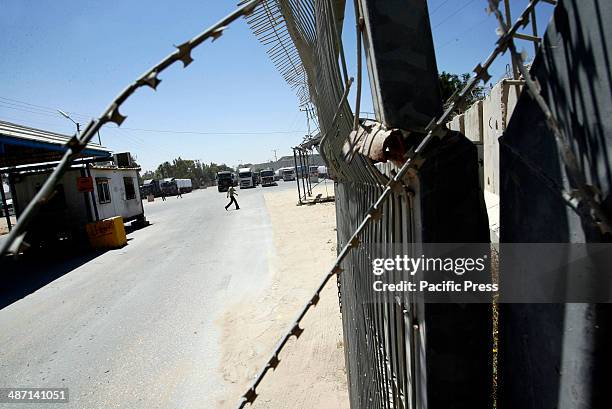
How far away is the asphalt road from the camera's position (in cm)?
406

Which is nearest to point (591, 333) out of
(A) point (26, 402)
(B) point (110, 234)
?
(A) point (26, 402)

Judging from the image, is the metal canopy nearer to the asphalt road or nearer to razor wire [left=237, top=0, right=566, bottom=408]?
the asphalt road

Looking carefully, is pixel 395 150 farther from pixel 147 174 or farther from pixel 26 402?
pixel 147 174

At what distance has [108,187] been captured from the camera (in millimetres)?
17141

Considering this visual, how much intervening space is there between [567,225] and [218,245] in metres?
11.3

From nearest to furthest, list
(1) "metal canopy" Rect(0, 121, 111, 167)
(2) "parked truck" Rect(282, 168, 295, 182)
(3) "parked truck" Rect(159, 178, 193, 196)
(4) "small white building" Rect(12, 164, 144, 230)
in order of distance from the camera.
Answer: (1) "metal canopy" Rect(0, 121, 111, 167)
(4) "small white building" Rect(12, 164, 144, 230)
(3) "parked truck" Rect(159, 178, 193, 196)
(2) "parked truck" Rect(282, 168, 295, 182)

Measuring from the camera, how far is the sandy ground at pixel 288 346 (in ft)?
12.0

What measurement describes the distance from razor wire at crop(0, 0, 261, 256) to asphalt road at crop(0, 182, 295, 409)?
140 inches

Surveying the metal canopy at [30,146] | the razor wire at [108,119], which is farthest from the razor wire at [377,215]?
the metal canopy at [30,146]

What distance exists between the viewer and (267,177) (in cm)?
5416

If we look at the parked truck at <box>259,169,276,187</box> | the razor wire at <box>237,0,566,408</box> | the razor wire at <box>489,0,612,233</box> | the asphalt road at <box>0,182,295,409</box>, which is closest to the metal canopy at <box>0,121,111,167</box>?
the asphalt road at <box>0,182,295,409</box>

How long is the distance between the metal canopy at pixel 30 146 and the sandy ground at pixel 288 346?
6.45 metres

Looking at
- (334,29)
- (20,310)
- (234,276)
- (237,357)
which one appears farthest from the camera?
(234,276)

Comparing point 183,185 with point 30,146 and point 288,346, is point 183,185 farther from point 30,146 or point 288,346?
point 288,346
